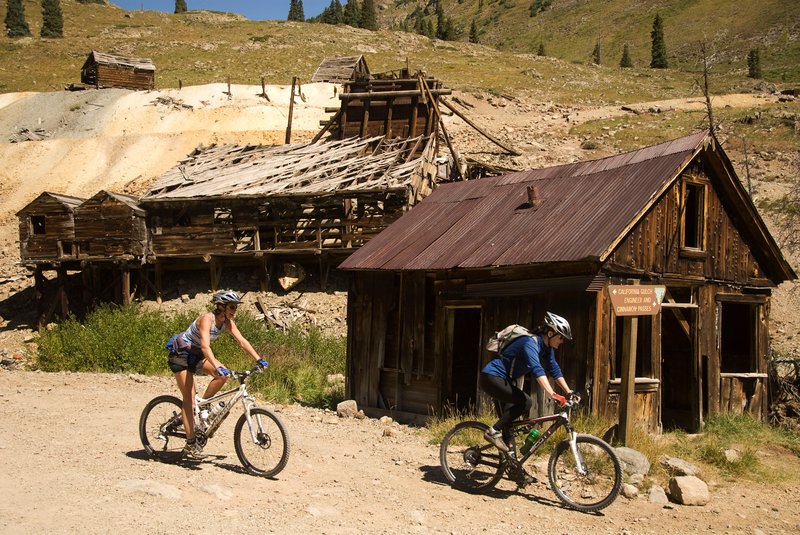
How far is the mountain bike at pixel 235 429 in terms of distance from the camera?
7.80 metres

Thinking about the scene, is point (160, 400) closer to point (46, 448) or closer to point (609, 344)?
point (46, 448)

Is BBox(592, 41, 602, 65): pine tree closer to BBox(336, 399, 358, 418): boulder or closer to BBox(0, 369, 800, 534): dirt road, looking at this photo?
BBox(336, 399, 358, 418): boulder

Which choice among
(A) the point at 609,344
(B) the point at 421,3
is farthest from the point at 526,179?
(B) the point at 421,3

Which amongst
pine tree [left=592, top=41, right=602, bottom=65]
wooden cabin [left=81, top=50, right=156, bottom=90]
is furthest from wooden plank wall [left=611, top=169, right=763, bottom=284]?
pine tree [left=592, top=41, right=602, bottom=65]

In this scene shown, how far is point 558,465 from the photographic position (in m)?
8.55

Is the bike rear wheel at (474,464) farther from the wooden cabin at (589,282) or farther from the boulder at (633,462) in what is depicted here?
the wooden cabin at (589,282)

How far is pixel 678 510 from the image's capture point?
8211mm

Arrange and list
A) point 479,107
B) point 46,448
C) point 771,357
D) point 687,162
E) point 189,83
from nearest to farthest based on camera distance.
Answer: point 46,448, point 687,162, point 771,357, point 479,107, point 189,83

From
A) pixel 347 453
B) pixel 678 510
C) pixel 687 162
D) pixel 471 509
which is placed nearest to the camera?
pixel 471 509

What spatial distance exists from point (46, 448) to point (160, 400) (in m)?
1.95

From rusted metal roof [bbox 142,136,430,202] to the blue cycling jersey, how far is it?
17413 millimetres

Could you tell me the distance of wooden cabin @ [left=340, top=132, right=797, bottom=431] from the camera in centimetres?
1156

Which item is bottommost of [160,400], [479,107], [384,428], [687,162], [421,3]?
[384,428]

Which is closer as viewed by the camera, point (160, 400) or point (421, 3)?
point (160, 400)
